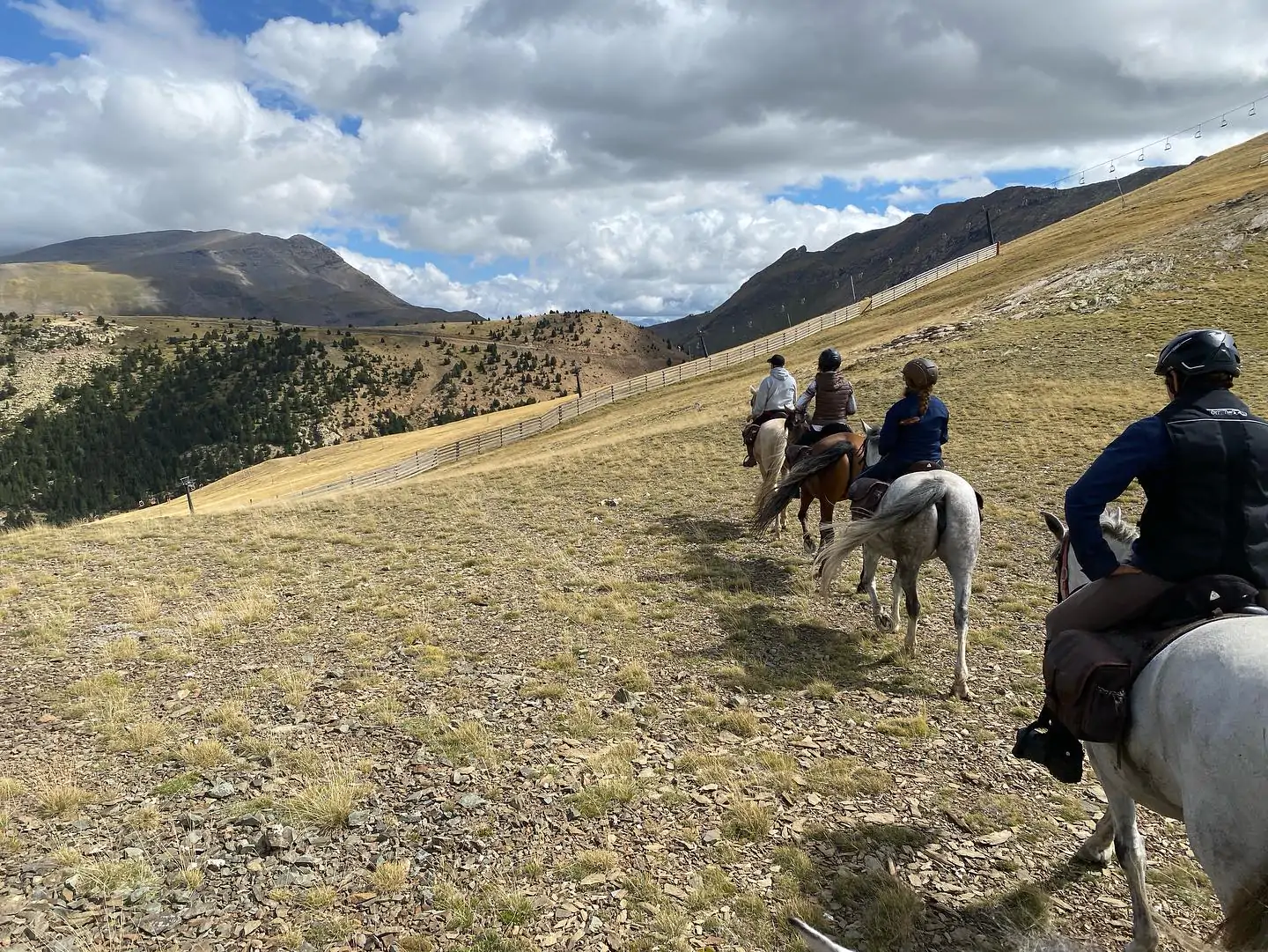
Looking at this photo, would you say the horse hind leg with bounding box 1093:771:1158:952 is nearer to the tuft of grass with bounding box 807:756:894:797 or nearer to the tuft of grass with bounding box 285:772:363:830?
the tuft of grass with bounding box 807:756:894:797

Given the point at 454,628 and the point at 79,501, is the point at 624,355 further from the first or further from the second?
the point at 454,628

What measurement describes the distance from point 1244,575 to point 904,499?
392 centimetres

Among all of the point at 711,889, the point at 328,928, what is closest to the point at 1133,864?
the point at 711,889

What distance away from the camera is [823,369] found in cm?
1112

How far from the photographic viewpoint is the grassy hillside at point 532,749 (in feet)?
14.5

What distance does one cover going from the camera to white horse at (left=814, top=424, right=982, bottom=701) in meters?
7.08

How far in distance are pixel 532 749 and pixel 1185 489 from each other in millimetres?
5267

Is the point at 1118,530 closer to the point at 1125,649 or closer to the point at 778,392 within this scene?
the point at 1125,649

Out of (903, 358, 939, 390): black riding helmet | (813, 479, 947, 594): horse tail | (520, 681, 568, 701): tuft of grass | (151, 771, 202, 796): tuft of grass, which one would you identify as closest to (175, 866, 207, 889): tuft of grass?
(151, 771, 202, 796): tuft of grass

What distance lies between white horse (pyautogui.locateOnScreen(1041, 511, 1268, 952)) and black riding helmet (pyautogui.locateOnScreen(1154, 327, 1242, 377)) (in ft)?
3.84

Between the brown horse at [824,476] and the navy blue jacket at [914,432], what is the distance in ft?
6.63

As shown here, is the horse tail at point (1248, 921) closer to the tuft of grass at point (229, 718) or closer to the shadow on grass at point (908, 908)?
the shadow on grass at point (908, 908)

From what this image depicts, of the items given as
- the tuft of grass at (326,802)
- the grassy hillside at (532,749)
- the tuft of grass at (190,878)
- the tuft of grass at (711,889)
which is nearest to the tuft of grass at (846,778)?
the grassy hillside at (532,749)

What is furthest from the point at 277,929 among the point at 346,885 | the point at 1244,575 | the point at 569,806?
the point at 1244,575
